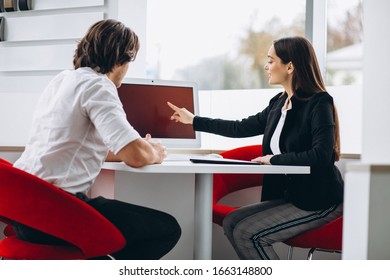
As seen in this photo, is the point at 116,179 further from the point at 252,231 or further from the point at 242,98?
the point at 242,98

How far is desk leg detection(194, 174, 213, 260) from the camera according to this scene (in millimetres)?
2316

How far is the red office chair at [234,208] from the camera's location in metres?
2.45

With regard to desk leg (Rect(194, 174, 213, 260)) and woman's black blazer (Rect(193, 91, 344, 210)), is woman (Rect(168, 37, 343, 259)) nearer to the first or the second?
woman's black blazer (Rect(193, 91, 344, 210))

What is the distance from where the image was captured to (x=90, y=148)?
2031mm

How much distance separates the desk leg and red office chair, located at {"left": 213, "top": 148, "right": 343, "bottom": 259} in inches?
16.3

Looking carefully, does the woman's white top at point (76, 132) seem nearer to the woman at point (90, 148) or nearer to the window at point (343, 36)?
the woman at point (90, 148)

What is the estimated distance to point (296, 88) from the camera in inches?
106

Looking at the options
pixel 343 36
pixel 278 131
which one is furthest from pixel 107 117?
pixel 343 36

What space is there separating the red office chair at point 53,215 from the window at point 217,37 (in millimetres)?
2089

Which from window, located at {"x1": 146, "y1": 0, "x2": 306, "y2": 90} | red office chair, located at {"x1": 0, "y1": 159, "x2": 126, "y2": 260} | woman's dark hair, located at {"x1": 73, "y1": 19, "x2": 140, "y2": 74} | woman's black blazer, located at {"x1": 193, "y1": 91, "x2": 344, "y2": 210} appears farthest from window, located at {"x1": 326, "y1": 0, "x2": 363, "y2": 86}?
red office chair, located at {"x1": 0, "y1": 159, "x2": 126, "y2": 260}

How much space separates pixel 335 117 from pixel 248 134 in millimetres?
597

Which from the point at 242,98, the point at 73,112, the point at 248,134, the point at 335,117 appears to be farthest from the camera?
the point at 242,98
